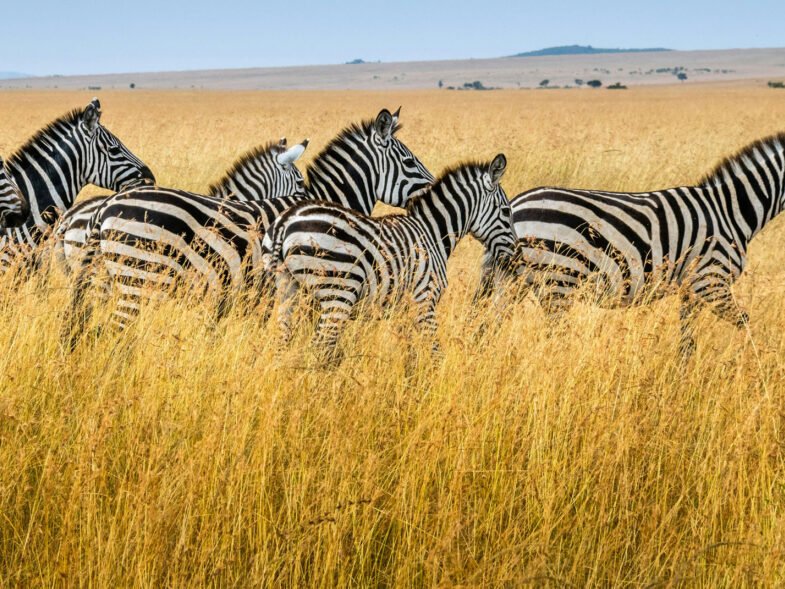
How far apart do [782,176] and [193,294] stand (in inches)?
176

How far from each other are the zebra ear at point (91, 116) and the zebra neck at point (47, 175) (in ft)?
0.79

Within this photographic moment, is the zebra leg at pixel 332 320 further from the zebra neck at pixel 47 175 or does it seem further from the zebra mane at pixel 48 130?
the zebra mane at pixel 48 130

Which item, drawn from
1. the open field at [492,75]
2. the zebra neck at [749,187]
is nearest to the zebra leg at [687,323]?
the zebra neck at [749,187]

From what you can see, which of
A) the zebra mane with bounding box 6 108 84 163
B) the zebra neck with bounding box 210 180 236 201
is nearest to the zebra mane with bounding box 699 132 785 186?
the zebra neck with bounding box 210 180 236 201

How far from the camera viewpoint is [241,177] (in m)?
7.73

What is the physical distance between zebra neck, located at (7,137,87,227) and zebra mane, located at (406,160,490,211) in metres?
3.17

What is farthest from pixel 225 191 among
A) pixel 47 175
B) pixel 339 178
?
pixel 47 175

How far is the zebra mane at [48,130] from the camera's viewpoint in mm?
7223

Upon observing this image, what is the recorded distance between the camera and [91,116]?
7508mm

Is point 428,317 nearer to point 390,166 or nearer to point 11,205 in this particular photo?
point 390,166

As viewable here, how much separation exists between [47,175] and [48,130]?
432 mm

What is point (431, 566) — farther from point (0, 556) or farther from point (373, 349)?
point (373, 349)

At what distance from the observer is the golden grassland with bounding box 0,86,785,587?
2.92 metres

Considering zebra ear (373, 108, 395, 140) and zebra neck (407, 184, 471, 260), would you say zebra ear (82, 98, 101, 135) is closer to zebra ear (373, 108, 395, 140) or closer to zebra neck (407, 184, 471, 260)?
zebra ear (373, 108, 395, 140)
